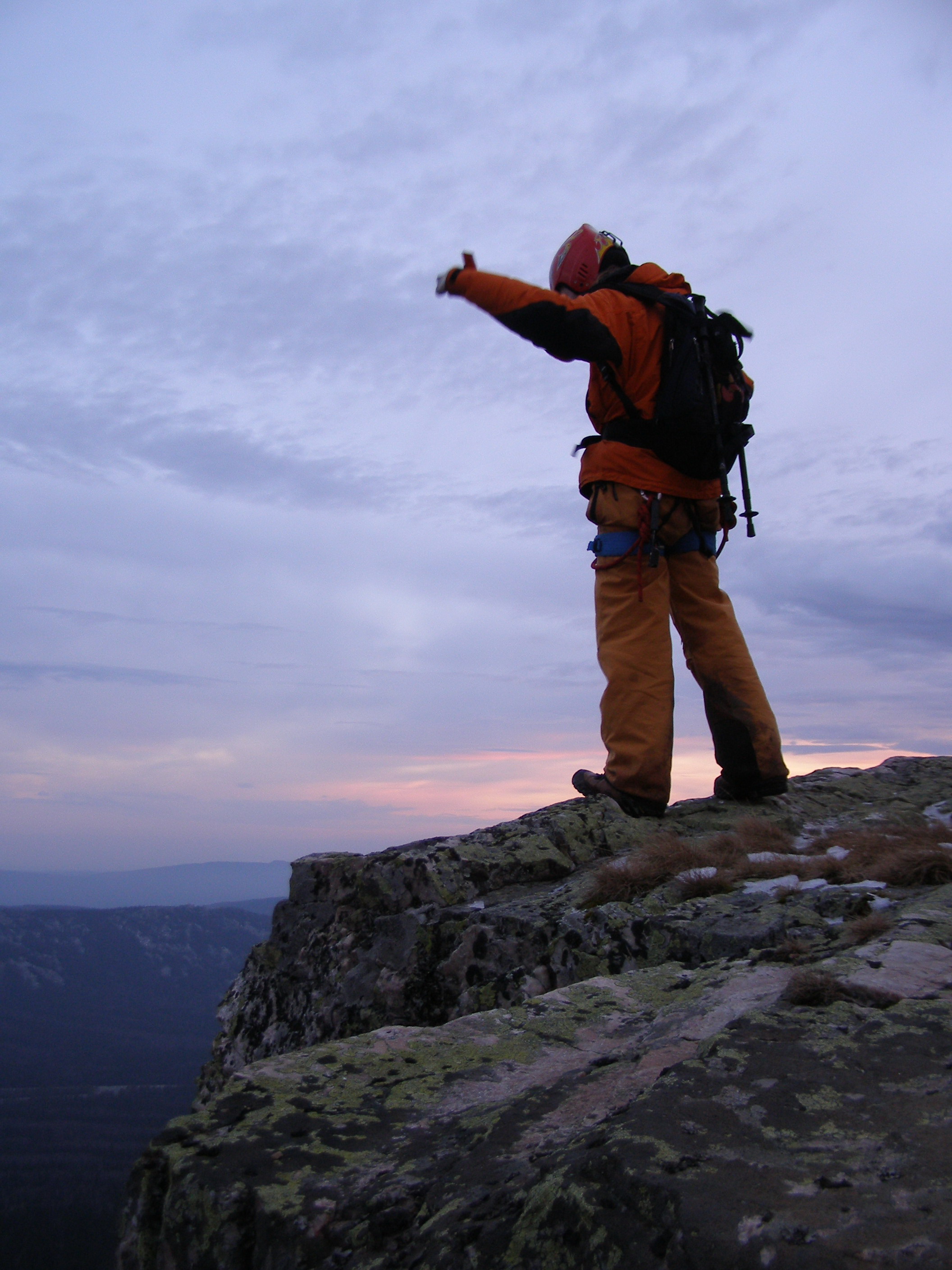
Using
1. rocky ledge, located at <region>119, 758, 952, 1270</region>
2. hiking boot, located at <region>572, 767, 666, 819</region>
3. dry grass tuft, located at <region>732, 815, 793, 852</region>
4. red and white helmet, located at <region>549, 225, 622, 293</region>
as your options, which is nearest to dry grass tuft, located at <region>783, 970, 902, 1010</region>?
rocky ledge, located at <region>119, 758, 952, 1270</region>

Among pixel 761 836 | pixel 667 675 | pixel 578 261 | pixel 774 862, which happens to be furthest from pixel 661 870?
pixel 578 261

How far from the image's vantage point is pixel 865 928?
2836 millimetres

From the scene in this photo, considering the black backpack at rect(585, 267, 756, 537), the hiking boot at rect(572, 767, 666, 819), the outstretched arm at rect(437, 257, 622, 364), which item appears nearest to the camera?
the outstretched arm at rect(437, 257, 622, 364)

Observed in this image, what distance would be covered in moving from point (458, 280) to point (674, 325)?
172 centimetres

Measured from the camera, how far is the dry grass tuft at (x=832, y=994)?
2.25 m

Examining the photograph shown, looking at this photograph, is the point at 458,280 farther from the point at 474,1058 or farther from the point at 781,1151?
the point at 781,1151

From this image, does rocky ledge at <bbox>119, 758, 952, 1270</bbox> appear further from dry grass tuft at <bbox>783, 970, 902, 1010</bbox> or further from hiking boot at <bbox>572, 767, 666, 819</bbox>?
hiking boot at <bbox>572, 767, 666, 819</bbox>

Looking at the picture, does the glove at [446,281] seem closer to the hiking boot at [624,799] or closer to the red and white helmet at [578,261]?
the red and white helmet at [578,261]

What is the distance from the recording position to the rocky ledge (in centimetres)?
137

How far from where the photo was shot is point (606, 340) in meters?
5.38

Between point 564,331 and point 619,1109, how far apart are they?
4.46 meters

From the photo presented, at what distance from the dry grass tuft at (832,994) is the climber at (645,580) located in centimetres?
360

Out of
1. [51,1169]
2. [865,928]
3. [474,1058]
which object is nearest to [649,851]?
[865,928]

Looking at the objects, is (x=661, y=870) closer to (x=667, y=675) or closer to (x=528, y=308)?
(x=667, y=675)
